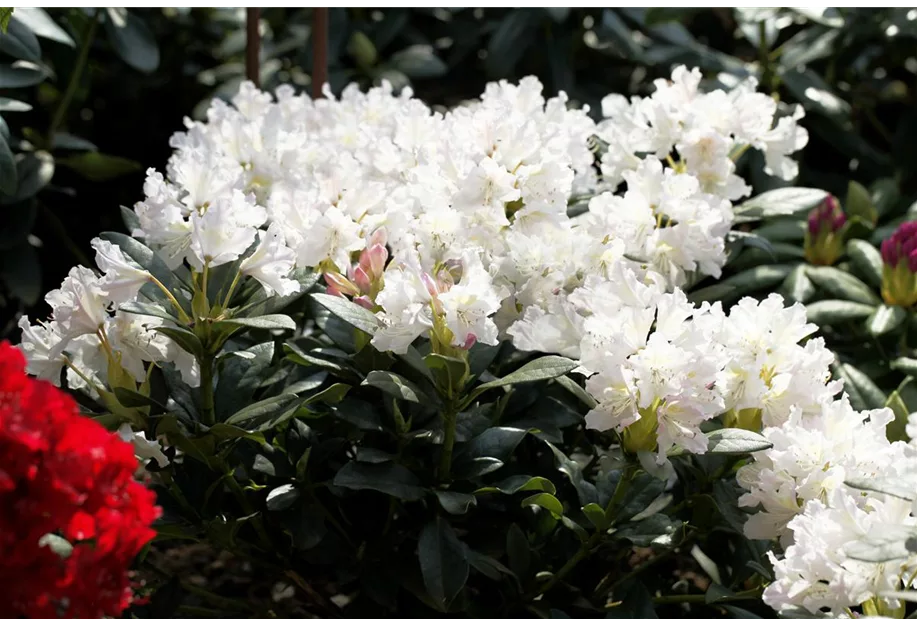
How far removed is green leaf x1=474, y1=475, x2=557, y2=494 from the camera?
1399mm

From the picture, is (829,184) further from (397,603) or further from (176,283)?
(176,283)

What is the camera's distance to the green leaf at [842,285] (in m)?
2.02

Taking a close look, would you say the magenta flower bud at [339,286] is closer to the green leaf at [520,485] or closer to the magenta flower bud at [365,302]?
the magenta flower bud at [365,302]

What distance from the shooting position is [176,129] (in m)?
3.23

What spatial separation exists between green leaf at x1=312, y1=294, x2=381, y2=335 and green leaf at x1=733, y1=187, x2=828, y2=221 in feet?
2.71

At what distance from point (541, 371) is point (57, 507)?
60 centimetres

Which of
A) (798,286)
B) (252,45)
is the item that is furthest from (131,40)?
(798,286)

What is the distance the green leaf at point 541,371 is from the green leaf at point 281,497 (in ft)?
0.96

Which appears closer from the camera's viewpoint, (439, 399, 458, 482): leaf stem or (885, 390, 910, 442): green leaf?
(439, 399, 458, 482): leaf stem

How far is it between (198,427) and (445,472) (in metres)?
0.33

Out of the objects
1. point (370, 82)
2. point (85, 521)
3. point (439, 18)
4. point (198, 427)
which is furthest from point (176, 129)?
point (85, 521)

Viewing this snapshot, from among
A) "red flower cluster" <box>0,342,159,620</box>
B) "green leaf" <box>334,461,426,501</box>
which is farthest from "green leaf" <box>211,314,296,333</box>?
"red flower cluster" <box>0,342,159,620</box>

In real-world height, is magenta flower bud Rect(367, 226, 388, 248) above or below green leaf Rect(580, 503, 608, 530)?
above

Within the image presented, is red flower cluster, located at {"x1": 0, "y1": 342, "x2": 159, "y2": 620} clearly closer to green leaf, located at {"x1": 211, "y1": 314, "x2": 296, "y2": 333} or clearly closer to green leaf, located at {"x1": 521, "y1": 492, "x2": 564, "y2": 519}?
green leaf, located at {"x1": 211, "y1": 314, "x2": 296, "y2": 333}
